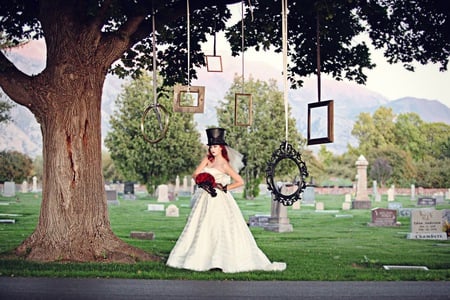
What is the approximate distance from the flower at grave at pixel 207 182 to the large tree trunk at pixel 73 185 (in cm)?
238

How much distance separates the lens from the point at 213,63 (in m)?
16.5

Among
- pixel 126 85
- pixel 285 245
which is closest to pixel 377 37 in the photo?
pixel 285 245

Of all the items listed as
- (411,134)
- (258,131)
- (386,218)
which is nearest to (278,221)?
(386,218)

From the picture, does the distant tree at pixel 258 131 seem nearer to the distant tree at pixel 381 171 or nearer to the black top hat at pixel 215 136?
the distant tree at pixel 381 171

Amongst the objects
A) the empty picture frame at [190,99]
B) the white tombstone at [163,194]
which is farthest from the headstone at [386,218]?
the white tombstone at [163,194]

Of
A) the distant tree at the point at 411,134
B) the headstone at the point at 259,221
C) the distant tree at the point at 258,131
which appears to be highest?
the distant tree at the point at 411,134

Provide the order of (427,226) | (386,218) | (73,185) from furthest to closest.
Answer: (386,218), (427,226), (73,185)

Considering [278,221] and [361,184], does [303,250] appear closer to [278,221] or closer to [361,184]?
[278,221]

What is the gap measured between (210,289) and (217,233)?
250 centimetres

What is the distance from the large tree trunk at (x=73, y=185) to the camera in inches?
606

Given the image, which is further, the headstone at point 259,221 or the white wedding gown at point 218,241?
the headstone at point 259,221

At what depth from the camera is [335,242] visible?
24.7 m

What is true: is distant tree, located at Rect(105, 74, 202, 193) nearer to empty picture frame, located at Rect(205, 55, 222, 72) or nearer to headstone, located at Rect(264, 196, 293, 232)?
headstone, located at Rect(264, 196, 293, 232)

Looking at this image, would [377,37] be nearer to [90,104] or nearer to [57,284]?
[90,104]
